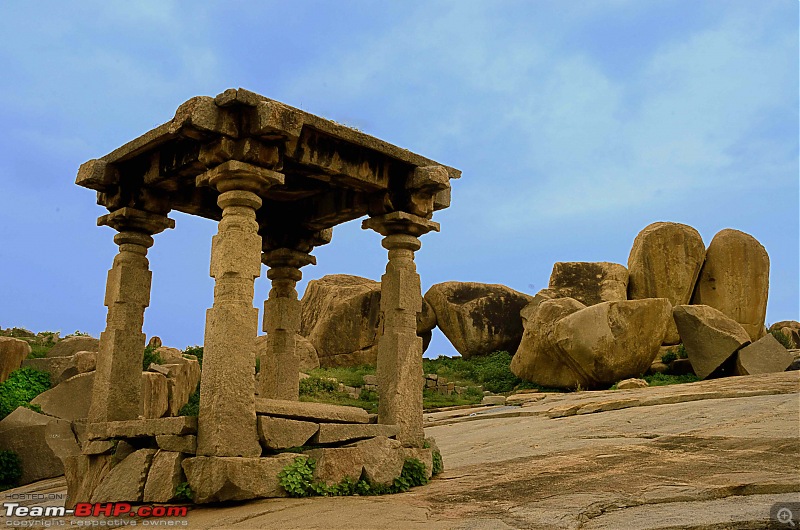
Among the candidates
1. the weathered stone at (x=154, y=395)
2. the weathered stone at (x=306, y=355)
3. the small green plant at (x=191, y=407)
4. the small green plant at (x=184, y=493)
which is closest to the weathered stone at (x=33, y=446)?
the weathered stone at (x=154, y=395)

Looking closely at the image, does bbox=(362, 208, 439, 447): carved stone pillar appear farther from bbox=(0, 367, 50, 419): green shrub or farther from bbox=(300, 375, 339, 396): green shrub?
bbox=(300, 375, 339, 396): green shrub

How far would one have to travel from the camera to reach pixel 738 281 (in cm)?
2134

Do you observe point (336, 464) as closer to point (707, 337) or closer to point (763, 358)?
point (707, 337)

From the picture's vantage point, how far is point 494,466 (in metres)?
8.28

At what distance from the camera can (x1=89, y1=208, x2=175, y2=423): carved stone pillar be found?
8.14 m

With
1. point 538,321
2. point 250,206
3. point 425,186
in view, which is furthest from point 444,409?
point 250,206

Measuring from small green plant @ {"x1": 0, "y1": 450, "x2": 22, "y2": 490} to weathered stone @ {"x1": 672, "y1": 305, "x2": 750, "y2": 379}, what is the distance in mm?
14568

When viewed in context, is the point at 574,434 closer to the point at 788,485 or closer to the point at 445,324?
the point at 788,485

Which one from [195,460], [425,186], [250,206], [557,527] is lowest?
[557,527]

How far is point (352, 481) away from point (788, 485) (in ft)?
12.9

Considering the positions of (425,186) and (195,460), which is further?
(425,186)

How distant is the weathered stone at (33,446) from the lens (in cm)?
1252

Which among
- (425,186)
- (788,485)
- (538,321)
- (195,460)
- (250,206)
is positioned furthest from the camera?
(538,321)

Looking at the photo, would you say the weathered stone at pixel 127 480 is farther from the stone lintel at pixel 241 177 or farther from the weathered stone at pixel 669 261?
the weathered stone at pixel 669 261
